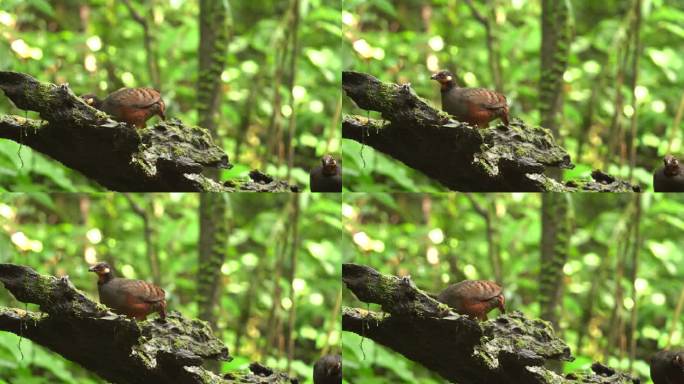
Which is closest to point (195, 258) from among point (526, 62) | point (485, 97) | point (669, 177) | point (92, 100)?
point (92, 100)

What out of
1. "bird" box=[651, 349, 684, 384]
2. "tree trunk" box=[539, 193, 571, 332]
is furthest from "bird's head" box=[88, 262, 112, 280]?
"bird" box=[651, 349, 684, 384]

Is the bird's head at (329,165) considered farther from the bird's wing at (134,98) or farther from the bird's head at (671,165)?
the bird's head at (671,165)

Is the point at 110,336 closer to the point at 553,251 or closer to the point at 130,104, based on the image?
the point at 130,104

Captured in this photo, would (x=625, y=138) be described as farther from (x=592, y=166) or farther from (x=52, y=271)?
(x=52, y=271)

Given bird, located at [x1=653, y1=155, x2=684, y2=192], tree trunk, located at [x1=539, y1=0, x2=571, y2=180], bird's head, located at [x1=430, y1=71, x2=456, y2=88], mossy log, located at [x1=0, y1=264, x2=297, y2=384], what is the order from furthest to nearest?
tree trunk, located at [x1=539, y1=0, x2=571, y2=180] → bird, located at [x1=653, y1=155, x2=684, y2=192] → bird's head, located at [x1=430, y1=71, x2=456, y2=88] → mossy log, located at [x1=0, y1=264, x2=297, y2=384]

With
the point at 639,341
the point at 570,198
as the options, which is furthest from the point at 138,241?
the point at 639,341

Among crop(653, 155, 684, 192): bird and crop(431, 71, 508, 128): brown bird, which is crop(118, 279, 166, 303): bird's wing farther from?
crop(653, 155, 684, 192): bird
